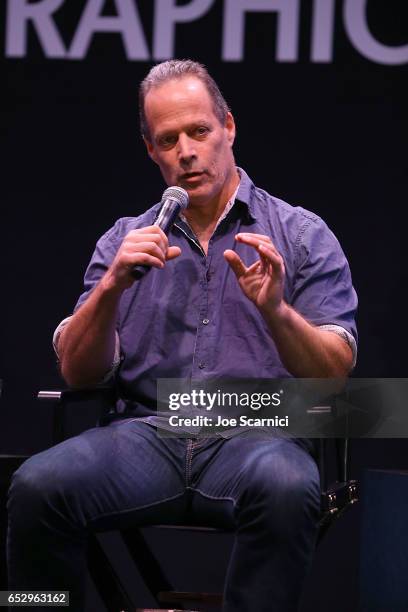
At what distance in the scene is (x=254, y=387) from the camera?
231 cm

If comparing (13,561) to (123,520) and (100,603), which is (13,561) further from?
(100,603)

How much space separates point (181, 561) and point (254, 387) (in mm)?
1441

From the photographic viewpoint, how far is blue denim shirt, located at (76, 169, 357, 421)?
2.34 meters

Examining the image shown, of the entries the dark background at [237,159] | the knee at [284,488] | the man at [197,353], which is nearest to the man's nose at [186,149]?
the man at [197,353]

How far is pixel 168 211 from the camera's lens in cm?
213

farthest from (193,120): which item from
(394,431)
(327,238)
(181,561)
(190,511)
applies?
(181,561)

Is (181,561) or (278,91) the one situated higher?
(278,91)

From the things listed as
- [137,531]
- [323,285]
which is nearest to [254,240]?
[323,285]

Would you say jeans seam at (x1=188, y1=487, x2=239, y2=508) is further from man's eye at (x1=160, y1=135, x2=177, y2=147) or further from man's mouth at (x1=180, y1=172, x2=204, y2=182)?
man's eye at (x1=160, y1=135, x2=177, y2=147)

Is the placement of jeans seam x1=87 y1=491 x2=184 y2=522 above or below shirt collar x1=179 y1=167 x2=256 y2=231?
below

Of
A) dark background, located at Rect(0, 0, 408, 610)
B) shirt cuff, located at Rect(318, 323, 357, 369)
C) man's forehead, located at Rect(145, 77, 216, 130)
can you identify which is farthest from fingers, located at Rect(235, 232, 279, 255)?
dark background, located at Rect(0, 0, 408, 610)

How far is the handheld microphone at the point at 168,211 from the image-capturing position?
200 centimetres

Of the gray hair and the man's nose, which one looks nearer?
the man's nose

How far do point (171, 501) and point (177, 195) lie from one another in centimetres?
69
